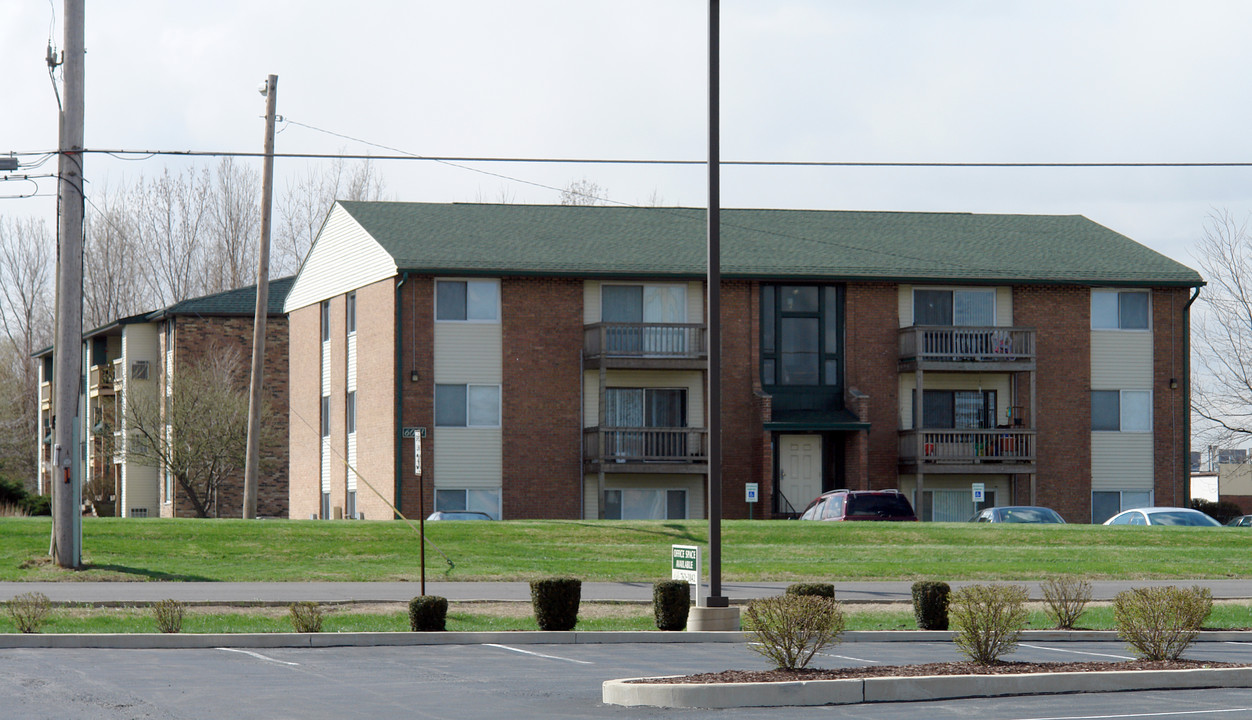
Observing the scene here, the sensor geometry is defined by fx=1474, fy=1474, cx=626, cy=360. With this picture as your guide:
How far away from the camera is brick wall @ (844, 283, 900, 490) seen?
4128 cm

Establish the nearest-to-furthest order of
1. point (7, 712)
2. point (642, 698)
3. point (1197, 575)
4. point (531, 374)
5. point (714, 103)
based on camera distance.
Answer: point (7, 712)
point (642, 698)
point (714, 103)
point (1197, 575)
point (531, 374)

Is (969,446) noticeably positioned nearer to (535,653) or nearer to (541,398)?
(541,398)

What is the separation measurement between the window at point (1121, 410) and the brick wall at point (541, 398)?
15068 millimetres

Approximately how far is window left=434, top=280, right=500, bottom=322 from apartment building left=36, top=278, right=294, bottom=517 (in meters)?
14.0

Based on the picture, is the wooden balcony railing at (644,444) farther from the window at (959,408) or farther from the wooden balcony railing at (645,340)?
the window at (959,408)

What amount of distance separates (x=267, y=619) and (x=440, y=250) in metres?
22.0

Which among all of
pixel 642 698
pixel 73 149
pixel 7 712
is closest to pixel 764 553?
pixel 73 149

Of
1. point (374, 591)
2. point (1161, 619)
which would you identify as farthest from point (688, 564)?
point (374, 591)

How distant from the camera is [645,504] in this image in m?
40.1

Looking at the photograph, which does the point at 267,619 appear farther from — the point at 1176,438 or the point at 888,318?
the point at 1176,438

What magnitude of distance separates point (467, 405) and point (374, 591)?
16.8m

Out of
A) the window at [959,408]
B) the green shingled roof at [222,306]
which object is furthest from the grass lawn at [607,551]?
the green shingled roof at [222,306]

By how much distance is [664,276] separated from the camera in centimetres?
4009

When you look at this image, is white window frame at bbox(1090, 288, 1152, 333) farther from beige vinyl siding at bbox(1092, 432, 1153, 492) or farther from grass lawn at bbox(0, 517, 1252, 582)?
grass lawn at bbox(0, 517, 1252, 582)
